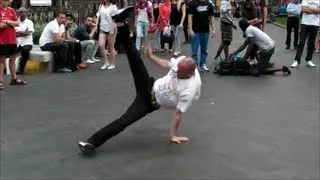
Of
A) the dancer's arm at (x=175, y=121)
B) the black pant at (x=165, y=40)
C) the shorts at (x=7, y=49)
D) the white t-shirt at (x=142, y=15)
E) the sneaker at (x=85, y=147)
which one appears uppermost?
the white t-shirt at (x=142, y=15)

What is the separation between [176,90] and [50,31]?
6613mm

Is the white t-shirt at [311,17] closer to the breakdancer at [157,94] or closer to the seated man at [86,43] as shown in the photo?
the seated man at [86,43]

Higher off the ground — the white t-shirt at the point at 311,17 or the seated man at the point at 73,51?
the white t-shirt at the point at 311,17

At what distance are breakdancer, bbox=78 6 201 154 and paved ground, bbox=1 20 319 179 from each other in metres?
0.19

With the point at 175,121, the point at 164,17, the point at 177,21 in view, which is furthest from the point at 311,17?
the point at 175,121

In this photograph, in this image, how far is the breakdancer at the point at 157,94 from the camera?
20.7 feet

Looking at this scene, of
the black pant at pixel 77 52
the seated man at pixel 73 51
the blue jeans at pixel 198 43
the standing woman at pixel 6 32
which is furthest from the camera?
the black pant at pixel 77 52

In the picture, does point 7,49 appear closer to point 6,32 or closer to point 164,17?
point 6,32

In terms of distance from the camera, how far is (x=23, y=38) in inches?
496

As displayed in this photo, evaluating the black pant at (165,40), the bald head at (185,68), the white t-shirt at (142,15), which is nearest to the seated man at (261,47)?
the white t-shirt at (142,15)

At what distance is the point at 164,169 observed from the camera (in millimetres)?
5633

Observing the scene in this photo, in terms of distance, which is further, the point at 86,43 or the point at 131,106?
the point at 86,43

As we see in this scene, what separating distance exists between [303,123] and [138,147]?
7.98ft

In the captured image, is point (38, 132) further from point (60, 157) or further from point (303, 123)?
point (303, 123)
